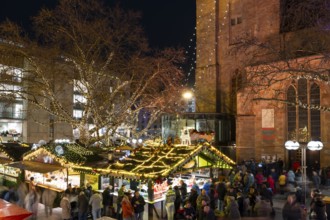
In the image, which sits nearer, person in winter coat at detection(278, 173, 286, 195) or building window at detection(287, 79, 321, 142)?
person in winter coat at detection(278, 173, 286, 195)

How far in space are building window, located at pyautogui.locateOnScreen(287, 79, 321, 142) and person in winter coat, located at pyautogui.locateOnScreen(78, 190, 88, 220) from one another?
60.6 feet

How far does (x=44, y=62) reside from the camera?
72.8ft

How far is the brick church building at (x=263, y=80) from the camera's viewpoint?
70.3 ft

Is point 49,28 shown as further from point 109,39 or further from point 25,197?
point 25,197

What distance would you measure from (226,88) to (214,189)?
2453 cm

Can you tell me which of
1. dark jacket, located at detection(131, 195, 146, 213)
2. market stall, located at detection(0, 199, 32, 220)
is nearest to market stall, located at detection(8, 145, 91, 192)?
dark jacket, located at detection(131, 195, 146, 213)

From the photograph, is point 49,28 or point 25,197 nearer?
point 25,197

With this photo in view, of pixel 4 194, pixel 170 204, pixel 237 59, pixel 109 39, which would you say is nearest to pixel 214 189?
pixel 170 204

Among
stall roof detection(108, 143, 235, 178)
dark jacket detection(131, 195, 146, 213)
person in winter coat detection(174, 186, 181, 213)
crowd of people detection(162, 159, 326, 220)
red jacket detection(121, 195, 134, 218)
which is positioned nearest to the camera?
crowd of people detection(162, 159, 326, 220)

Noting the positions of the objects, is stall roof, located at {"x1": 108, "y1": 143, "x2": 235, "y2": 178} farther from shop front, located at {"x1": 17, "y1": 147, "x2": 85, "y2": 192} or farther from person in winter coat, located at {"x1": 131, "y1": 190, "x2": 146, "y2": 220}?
shop front, located at {"x1": 17, "y1": 147, "x2": 85, "y2": 192}

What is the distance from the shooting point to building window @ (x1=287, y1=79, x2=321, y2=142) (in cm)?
2659

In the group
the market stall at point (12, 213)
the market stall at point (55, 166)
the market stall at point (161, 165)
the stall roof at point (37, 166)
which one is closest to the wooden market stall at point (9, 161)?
the stall roof at point (37, 166)

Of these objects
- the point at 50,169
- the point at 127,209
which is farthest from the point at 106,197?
the point at 50,169

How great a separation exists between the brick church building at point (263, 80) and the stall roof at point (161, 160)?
14.4 ft
